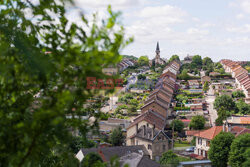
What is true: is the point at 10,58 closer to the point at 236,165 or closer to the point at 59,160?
the point at 59,160

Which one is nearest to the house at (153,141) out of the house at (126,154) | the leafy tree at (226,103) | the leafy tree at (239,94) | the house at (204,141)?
the house at (126,154)

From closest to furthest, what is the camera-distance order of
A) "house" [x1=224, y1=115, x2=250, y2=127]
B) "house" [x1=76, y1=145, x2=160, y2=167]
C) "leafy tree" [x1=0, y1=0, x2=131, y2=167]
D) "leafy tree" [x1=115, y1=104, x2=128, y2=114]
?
"leafy tree" [x1=0, y1=0, x2=131, y2=167] < "house" [x1=76, y1=145, x2=160, y2=167] < "house" [x1=224, y1=115, x2=250, y2=127] < "leafy tree" [x1=115, y1=104, x2=128, y2=114]

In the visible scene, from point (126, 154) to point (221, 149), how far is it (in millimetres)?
9982

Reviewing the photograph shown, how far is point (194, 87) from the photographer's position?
93625 mm

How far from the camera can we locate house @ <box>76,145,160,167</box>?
2872cm

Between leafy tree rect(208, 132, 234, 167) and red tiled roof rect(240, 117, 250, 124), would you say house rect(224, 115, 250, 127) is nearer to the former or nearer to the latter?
red tiled roof rect(240, 117, 250, 124)

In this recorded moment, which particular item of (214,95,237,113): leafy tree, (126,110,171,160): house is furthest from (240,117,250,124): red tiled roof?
(126,110,171,160): house

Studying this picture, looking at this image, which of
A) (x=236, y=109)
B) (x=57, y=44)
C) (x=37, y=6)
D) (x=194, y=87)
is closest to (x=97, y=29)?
(x=57, y=44)

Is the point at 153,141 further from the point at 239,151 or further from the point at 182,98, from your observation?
the point at 182,98

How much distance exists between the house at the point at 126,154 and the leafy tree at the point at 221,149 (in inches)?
262

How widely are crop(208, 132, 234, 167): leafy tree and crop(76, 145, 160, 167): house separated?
6654 mm

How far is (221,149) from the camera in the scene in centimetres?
3155

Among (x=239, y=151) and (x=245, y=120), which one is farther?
(x=245, y=120)

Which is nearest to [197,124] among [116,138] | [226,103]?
[226,103]
